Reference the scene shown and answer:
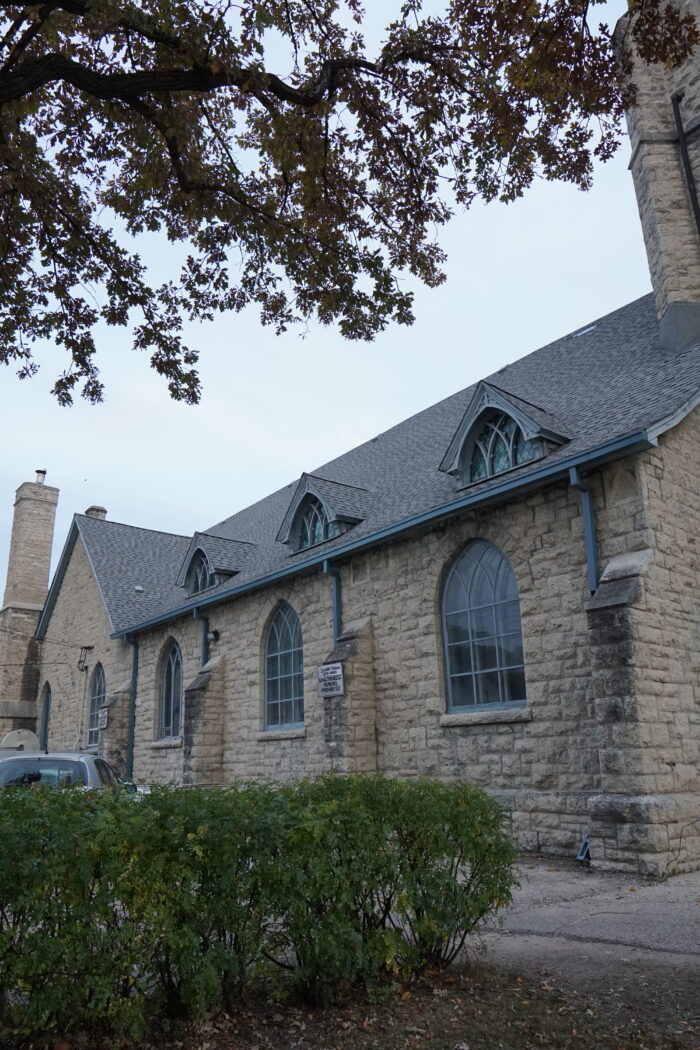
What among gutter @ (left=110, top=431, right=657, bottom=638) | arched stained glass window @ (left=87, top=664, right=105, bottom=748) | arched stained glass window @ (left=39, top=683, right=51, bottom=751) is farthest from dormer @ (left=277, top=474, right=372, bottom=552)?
arched stained glass window @ (left=39, top=683, right=51, bottom=751)

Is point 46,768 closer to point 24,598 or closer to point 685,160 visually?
point 685,160

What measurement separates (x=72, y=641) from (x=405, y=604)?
54.2 ft

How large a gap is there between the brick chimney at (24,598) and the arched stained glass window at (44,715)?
42 cm

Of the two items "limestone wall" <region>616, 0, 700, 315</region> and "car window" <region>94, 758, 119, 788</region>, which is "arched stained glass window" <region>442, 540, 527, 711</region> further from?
"limestone wall" <region>616, 0, 700, 315</region>

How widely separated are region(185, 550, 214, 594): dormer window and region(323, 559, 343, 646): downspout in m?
6.28

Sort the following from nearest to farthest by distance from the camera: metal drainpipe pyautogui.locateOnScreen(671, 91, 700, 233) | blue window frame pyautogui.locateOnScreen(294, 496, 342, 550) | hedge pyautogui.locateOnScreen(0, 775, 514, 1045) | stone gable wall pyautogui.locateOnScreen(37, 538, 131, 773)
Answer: hedge pyautogui.locateOnScreen(0, 775, 514, 1045) → metal drainpipe pyautogui.locateOnScreen(671, 91, 700, 233) → blue window frame pyautogui.locateOnScreen(294, 496, 342, 550) → stone gable wall pyautogui.locateOnScreen(37, 538, 131, 773)

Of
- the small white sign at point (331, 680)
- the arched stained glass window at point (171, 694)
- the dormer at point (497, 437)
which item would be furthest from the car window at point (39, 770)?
the arched stained glass window at point (171, 694)

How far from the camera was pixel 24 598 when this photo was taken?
29.8 meters

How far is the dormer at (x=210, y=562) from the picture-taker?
1939 centimetres

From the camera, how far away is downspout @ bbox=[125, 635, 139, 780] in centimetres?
2075

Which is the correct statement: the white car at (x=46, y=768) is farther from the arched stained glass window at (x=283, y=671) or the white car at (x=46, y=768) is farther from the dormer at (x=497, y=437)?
the dormer at (x=497, y=437)

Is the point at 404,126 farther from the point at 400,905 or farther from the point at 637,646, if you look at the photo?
the point at 400,905

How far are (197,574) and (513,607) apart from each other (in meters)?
10.9

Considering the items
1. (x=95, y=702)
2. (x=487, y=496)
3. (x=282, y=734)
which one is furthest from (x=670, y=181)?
(x=95, y=702)
